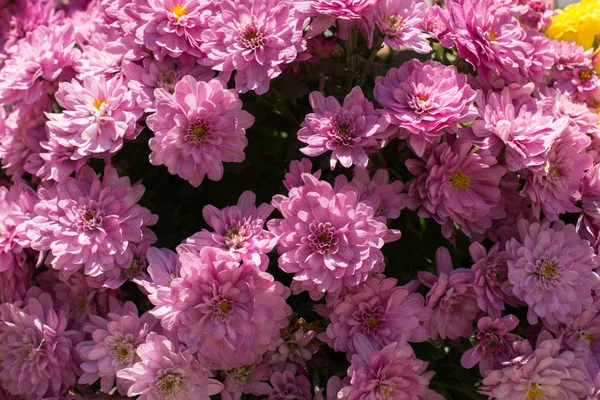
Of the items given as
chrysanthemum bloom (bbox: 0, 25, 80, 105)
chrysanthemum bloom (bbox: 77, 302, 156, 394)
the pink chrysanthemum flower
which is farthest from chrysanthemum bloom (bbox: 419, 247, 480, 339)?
chrysanthemum bloom (bbox: 0, 25, 80, 105)

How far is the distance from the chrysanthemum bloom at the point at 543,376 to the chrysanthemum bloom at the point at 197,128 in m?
0.55

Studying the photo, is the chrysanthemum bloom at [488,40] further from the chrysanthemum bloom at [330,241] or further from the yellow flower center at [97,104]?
the yellow flower center at [97,104]

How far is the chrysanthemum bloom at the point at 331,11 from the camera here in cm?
109

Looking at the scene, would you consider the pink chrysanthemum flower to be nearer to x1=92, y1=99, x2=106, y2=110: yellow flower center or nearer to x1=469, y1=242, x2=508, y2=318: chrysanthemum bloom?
x1=92, y1=99, x2=106, y2=110: yellow flower center

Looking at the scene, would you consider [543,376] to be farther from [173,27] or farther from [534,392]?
[173,27]

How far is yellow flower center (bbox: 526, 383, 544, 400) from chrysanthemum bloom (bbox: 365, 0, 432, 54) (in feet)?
1.87

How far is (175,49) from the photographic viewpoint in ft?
3.89

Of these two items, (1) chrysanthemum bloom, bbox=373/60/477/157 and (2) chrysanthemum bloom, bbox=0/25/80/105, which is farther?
(2) chrysanthemum bloom, bbox=0/25/80/105

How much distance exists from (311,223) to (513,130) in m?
0.38

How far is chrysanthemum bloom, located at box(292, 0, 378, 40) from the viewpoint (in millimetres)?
1089

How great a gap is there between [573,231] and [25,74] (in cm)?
104

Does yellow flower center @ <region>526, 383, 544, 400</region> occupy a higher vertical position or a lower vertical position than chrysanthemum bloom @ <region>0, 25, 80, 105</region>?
lower

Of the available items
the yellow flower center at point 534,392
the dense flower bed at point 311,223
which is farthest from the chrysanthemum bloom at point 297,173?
the yellow flower center at point 534,392

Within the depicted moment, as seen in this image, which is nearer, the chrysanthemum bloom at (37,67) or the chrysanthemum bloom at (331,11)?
the chrysanthemum bloom at (331,11)
